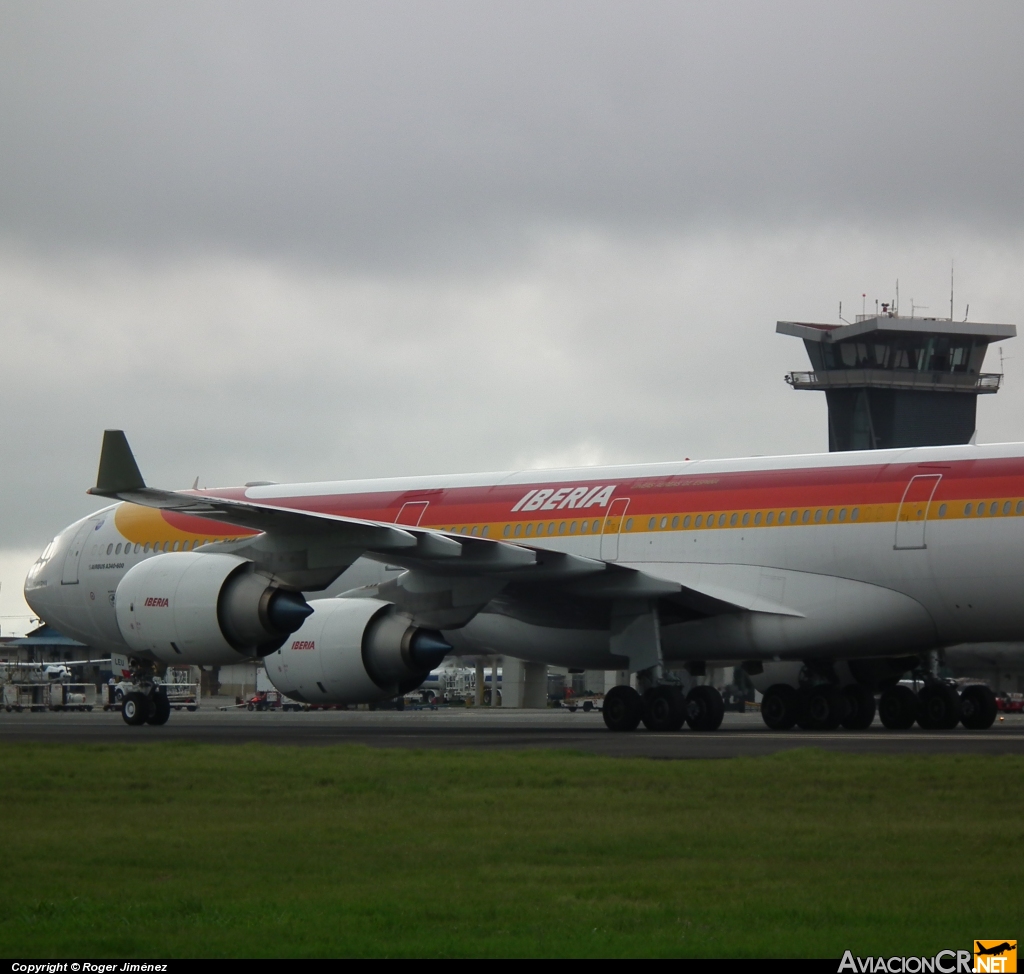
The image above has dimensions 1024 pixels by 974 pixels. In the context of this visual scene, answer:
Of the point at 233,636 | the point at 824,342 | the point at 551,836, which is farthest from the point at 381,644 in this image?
the point at 824,342

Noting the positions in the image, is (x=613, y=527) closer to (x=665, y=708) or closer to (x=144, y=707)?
(x=665, y=708)

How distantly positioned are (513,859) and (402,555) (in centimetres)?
1444

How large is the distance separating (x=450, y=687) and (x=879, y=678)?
47.5 meters

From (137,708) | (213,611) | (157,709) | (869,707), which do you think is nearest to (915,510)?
(869,707)

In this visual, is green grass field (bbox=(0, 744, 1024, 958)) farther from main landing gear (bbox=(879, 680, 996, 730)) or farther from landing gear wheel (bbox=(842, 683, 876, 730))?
main landing gear (bbox=(879, 680, 996, 730))

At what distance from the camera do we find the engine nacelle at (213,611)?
23688 mm

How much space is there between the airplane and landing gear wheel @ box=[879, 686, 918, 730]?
1.6 inches

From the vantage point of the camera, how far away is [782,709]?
28266 mm

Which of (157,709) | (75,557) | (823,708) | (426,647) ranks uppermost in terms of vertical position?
(75,557)

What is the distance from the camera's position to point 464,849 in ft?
33.0

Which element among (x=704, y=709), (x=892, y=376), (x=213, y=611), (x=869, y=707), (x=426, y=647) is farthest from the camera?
(x=892, y=376)

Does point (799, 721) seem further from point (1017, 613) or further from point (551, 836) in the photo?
point (551, 836)

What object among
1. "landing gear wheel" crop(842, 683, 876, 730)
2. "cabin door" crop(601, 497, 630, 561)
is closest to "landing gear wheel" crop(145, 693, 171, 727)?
"cabin door" crop(601, 497, 630, 561)

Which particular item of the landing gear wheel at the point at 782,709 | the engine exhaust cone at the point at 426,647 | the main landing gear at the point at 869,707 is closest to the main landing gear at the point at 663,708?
the main landing gear at the point at 869,707
